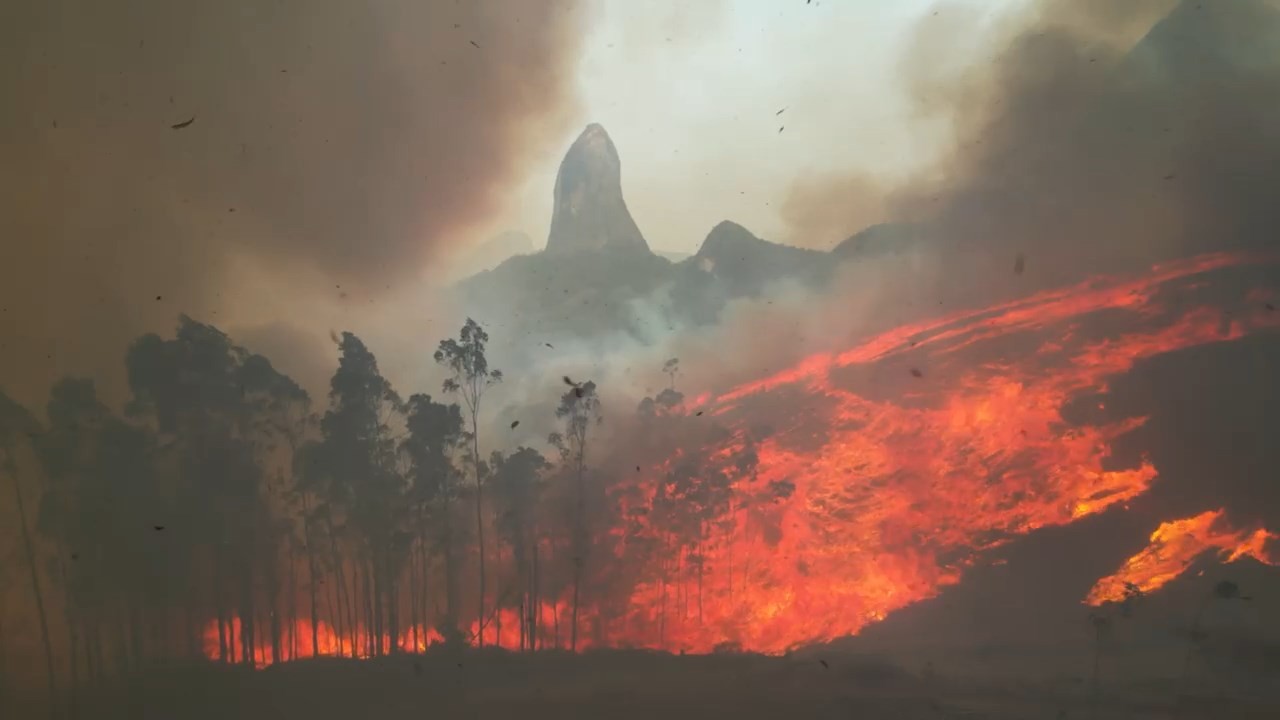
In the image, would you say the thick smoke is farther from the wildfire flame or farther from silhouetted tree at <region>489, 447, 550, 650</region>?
the wildfire flame

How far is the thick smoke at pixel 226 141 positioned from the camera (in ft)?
5.51

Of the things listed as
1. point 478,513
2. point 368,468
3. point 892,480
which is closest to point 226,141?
point 368,468

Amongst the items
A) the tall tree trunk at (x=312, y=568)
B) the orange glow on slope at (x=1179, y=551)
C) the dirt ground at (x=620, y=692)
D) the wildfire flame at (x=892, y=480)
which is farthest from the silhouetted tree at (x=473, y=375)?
the orange glow on slope at (x=1179, y=551)

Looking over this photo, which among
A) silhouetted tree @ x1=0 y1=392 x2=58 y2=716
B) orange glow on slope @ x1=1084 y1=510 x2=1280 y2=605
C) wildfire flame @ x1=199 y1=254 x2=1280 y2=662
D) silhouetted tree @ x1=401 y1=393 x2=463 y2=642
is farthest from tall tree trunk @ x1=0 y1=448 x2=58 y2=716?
orange glow on slope @ x1=1084 y1=510 x2=1280 y2=605

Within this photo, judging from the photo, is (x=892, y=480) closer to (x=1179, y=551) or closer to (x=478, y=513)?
(x=1179, y=551)

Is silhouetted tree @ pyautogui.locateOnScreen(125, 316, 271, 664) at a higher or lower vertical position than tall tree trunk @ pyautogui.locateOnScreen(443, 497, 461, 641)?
higher

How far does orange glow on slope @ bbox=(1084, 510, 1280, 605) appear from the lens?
1713 mm

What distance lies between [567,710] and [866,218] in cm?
132

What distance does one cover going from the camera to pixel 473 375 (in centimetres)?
170

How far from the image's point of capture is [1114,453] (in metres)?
1.75

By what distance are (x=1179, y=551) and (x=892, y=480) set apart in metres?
0.69

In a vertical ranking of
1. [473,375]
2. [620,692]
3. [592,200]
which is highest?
[592,200]

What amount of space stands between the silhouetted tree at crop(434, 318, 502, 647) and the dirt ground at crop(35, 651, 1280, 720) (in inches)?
5.7

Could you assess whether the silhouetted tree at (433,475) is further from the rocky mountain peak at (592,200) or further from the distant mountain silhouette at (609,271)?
the rocky mountain peak at (592,200)
